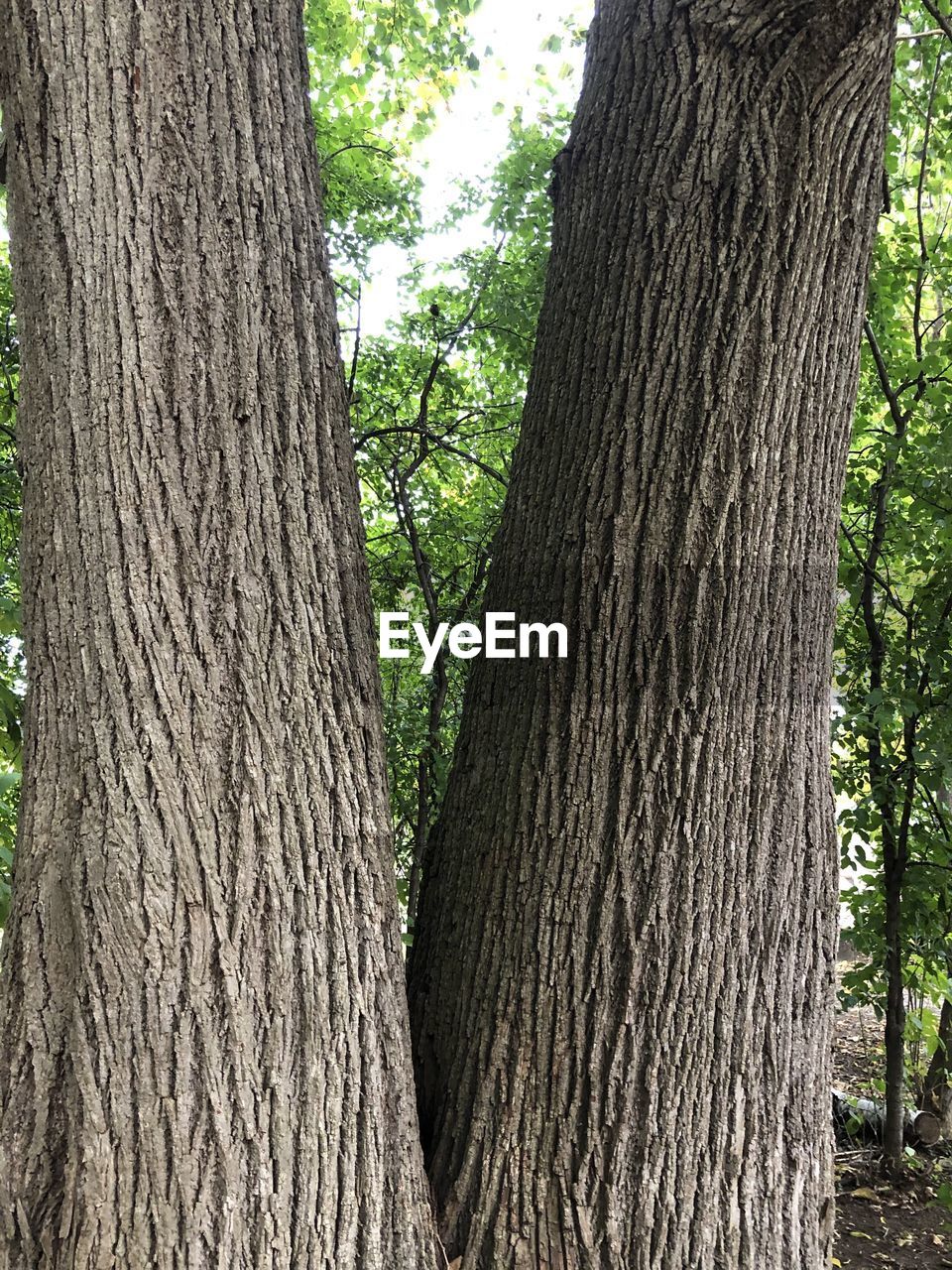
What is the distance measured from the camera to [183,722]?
1672mm

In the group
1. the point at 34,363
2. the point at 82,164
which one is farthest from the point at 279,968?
the point at 82,164

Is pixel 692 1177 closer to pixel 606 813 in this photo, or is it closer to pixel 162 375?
pixel 606 813

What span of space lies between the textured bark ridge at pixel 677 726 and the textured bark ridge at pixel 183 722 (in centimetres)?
27

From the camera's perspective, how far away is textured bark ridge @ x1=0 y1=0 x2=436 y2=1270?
Result: 5.25 feet

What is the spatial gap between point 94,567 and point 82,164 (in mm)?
764

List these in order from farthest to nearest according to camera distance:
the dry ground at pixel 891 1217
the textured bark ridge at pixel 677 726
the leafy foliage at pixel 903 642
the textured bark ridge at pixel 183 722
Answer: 1. the leafy foliage at pixel 903 642
2. the dry ground at pixel 891 1217
3. the textured bark ridge at pixel 677 726
4. the textured bark ridge at pixel 183 722

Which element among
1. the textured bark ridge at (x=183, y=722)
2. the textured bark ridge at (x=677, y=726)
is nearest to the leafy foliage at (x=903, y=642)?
the textured bark ridge at (x=677, y=726)

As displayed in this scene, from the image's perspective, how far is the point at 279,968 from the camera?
1.67 metres

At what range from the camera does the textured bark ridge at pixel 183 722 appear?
1.60 metres

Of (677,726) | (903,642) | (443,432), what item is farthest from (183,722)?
(443,432)

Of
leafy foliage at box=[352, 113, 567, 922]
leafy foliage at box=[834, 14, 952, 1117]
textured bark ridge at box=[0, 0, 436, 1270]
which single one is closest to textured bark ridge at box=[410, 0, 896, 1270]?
textured bark ridge at box=[0, 0, 436, 1270]

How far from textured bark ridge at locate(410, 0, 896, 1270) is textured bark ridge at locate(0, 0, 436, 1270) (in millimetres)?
266

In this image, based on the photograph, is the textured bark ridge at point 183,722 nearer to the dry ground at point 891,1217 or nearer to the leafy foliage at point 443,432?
the leafy foliage at point 443,432

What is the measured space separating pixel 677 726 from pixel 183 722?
97 centimetres
